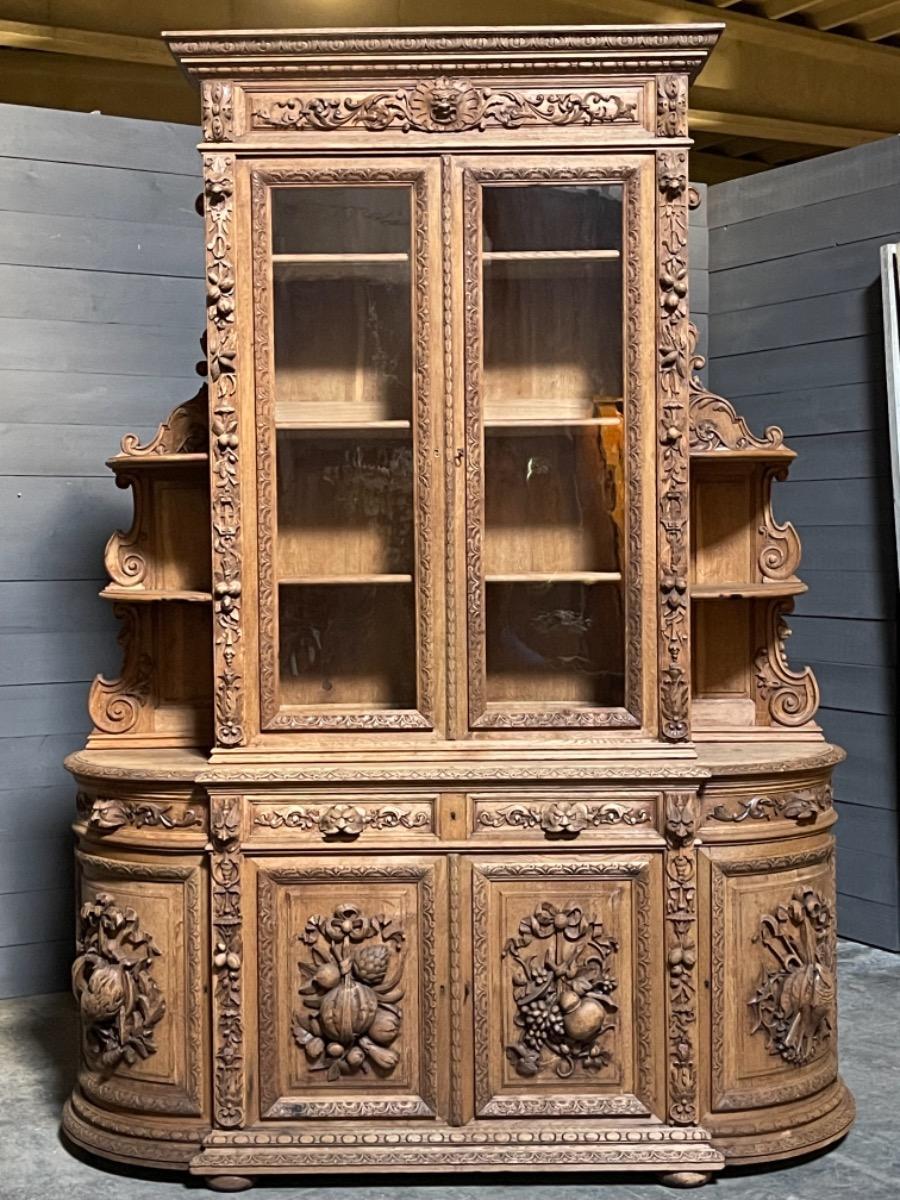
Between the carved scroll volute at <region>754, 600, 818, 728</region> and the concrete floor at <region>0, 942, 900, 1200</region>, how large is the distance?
3.07 ft

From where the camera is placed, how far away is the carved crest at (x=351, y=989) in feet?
10.3

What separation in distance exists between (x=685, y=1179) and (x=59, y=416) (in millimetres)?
2739

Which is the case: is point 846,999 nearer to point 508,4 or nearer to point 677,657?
point 677,657

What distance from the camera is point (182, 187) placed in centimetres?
444

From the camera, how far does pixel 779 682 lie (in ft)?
11.7

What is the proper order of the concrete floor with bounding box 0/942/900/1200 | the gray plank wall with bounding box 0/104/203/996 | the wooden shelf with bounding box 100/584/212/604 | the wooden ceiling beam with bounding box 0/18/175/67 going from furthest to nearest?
the wooden ceiling beam with bounding box 0/18/175/67, the gray plank wall with bounding box 0/104/203/996, the wooden shelf with bounding box 100/584/212/604, the concrete floor with bounding box 0/942/900/1200

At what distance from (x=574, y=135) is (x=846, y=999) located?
8.41 ft

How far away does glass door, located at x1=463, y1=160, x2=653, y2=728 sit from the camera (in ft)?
10.4

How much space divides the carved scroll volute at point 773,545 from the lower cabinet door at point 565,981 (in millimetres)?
878

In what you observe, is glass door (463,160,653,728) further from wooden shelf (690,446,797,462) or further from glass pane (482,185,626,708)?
wooden shelf (690,446,797,462)

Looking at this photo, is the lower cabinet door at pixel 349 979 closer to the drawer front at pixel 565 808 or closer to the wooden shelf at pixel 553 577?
the drawer front at pixel 565 808

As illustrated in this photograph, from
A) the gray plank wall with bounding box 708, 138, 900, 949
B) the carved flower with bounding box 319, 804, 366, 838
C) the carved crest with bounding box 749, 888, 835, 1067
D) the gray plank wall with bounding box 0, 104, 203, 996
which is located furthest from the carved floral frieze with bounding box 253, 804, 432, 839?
the gray plank wall with bounding box 708, 138, 900, 949

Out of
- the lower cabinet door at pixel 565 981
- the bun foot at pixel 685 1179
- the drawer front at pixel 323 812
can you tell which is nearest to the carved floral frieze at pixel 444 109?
the drawer front at pixel 323 812

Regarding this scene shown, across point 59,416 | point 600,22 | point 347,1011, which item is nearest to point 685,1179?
point 347,1011
